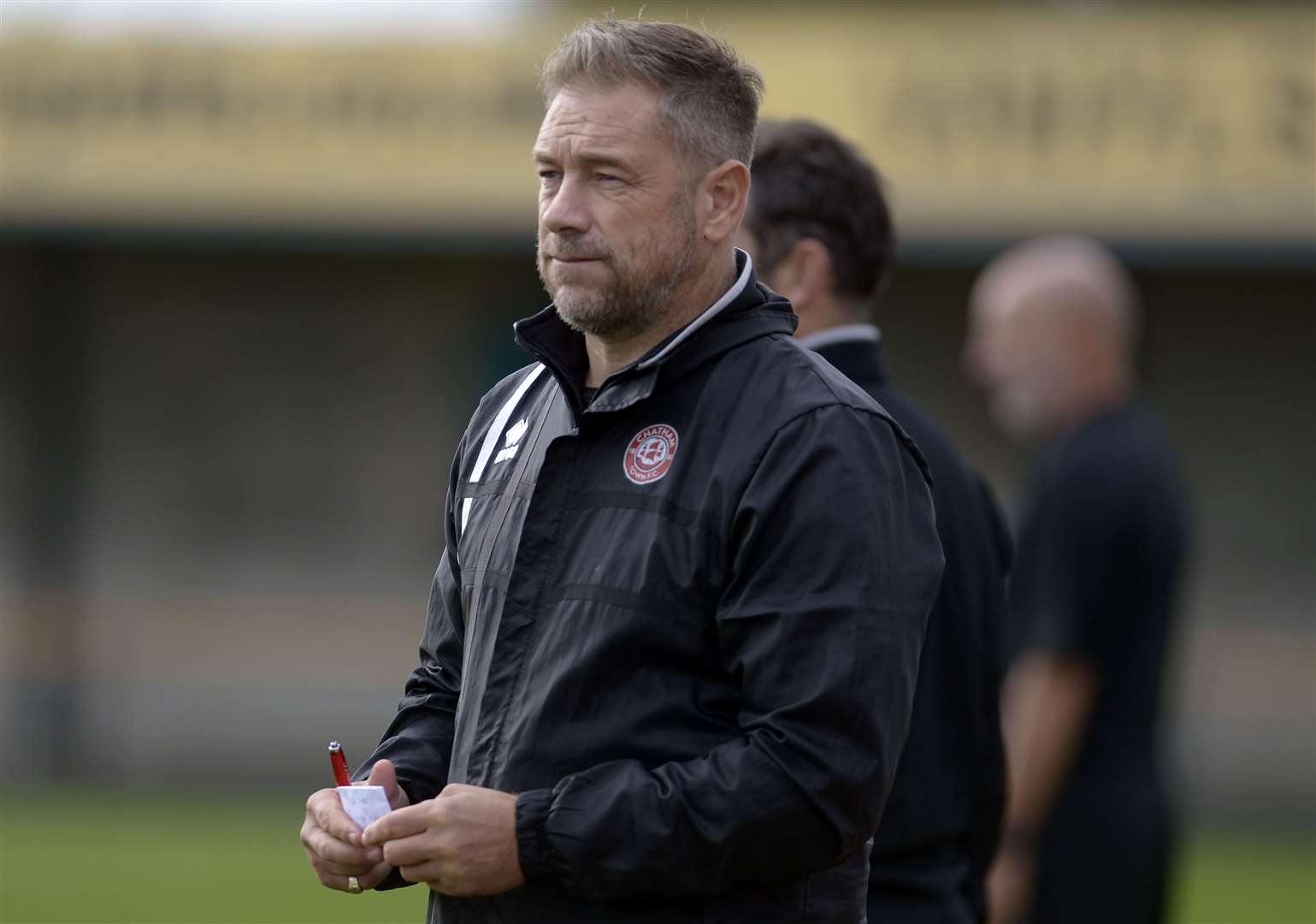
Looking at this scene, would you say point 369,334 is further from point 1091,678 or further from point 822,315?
point 822,315

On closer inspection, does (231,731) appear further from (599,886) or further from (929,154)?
(599,886)

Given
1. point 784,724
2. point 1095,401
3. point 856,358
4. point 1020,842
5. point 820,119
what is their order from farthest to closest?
1. point 820,119
2. point 1095,401
3. point 1020,842
4. point 856,358
5. point 784,724

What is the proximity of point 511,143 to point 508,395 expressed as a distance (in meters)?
9.83

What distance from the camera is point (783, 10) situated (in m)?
13.4

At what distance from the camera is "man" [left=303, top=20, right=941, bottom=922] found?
2.54 metres

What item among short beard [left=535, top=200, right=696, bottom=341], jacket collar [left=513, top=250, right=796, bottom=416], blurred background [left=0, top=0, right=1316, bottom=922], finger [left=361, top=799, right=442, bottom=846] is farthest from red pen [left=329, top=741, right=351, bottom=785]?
→ blurred background [left=0, top=0, right=1316, bottom=922]

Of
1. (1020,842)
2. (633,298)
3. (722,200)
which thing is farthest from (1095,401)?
(633,298)

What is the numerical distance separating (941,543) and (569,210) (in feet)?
3.04

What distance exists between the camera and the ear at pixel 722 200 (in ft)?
9.30

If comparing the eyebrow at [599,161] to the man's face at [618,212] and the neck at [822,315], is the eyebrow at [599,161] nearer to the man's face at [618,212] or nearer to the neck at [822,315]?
the man's face at [618,212]

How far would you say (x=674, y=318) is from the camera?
9.38ft

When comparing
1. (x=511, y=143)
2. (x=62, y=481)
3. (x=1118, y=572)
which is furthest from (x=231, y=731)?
(x=1118, y=572)

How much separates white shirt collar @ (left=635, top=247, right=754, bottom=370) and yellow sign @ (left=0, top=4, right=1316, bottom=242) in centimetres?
929

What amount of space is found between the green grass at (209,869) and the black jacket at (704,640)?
6869mm
